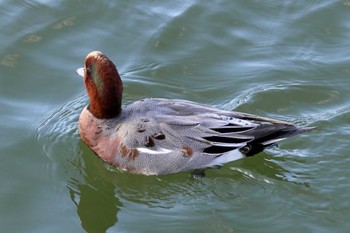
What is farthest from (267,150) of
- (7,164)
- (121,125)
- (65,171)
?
(7,164)

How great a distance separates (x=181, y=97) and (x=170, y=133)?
130 cm

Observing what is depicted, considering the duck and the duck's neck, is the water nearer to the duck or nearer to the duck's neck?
the duck

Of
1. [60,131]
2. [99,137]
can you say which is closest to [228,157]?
[99,137]

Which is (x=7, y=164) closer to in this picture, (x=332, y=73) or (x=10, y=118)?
(x=10, y=118)

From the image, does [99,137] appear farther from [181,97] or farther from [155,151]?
[181,97]

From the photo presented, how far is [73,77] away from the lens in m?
9.48

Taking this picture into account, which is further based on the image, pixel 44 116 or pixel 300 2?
pixel 300 2

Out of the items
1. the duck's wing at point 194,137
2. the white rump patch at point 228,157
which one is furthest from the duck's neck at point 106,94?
the white rump patch at point 228,157

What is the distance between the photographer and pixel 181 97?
9.21 metres

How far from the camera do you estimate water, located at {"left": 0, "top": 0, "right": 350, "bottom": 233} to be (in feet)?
24.9

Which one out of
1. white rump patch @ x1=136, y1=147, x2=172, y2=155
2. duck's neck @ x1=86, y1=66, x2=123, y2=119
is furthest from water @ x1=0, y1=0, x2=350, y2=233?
duck's neck @ x1=86, y1=66, x2=123, y2=119

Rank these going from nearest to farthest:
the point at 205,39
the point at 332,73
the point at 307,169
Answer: the point at 307,169 → the point at 332,73 → the point at 205,39

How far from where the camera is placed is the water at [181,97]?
7598mm

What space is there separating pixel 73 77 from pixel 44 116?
784mm
